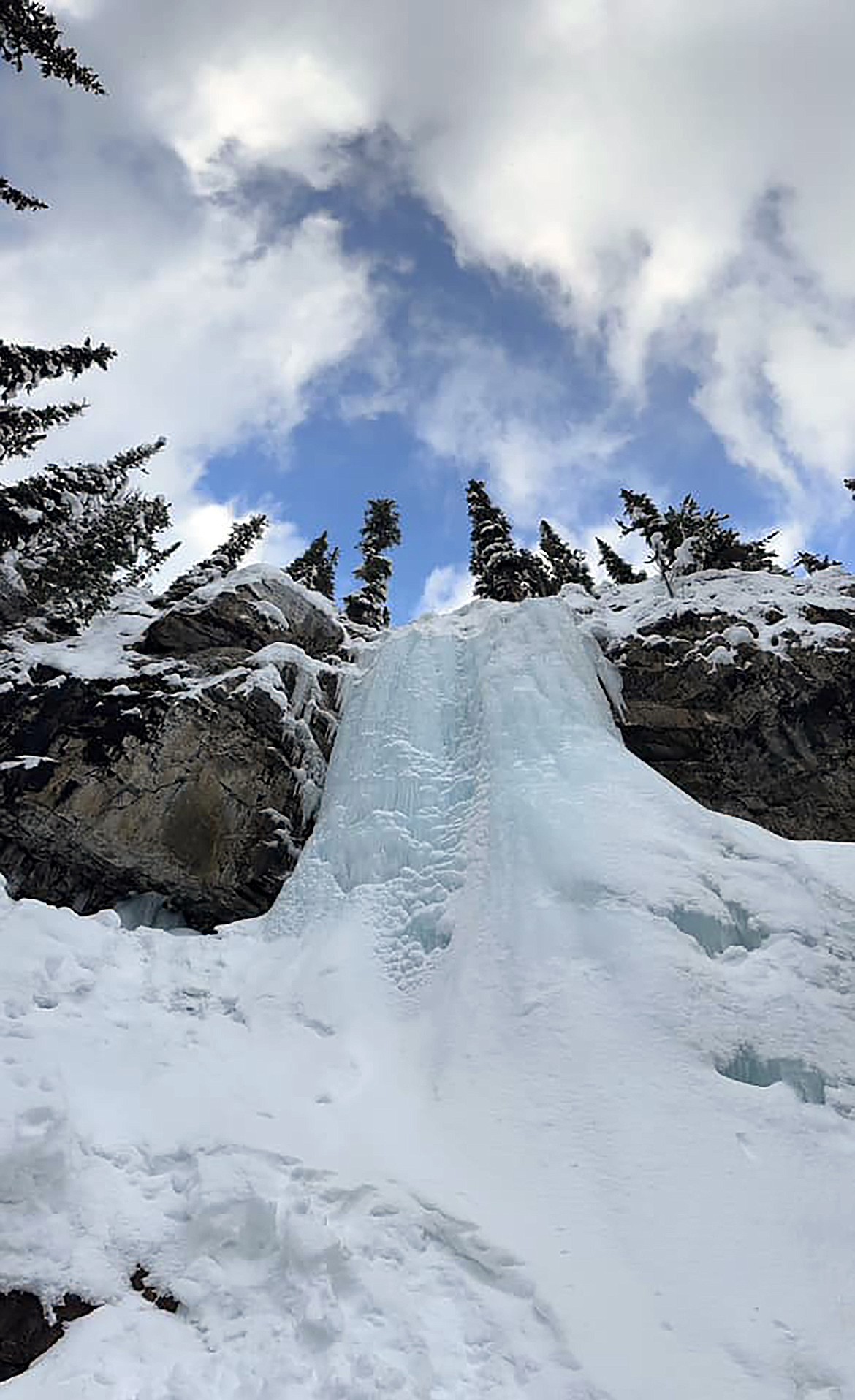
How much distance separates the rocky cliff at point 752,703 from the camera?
569 inches

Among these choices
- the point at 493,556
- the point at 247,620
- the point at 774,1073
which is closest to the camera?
the point at 774,1073

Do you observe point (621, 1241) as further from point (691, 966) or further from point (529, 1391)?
point (691, 966)

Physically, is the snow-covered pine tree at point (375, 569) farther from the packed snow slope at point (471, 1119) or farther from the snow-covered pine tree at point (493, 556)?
the packed snow slope at point (471, 1119)

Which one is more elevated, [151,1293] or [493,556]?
[493,556]

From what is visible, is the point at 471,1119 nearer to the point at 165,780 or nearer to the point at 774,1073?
the point at 774,1073

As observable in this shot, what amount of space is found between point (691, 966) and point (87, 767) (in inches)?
403

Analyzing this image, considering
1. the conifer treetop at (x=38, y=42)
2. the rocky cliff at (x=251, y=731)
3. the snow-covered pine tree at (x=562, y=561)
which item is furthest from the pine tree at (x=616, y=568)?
the conifer treetop at (x=38, y=42)

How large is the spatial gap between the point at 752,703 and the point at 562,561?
61.7 ft

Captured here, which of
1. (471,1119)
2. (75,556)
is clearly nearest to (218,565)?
(75,556)

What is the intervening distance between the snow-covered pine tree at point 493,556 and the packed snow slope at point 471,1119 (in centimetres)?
1185

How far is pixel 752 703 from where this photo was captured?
15039 millimetres

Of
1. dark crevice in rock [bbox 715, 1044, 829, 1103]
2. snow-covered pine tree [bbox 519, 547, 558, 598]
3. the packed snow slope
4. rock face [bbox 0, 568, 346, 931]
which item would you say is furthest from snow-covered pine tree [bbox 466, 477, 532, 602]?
dark crevice in rock [bbox 715, 1044, 829, 1103]

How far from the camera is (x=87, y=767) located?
13117mm

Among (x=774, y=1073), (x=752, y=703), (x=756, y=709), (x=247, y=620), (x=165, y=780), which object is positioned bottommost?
(x=774, y=1073)
